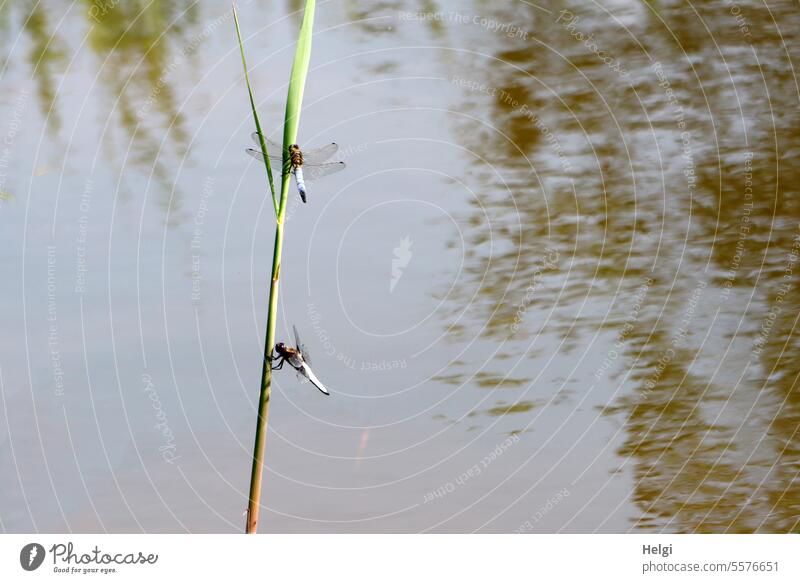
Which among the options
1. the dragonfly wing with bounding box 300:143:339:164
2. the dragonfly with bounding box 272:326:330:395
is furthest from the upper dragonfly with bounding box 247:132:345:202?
the dragonfly with bounding box 272:326:330:395

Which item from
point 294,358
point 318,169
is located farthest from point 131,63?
point 294,358

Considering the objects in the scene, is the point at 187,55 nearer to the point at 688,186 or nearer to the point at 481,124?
the point at 481,124

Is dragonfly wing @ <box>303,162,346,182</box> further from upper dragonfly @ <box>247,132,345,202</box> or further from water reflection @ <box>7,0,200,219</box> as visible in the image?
water reflection @ <box>7,0,200,219</box>

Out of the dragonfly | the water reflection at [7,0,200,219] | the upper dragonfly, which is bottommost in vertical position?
the dragonfly

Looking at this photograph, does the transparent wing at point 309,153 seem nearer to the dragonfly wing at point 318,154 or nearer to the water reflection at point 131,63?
the dragonfly wing at point 318,154

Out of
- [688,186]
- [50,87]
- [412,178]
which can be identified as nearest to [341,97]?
[412,178]

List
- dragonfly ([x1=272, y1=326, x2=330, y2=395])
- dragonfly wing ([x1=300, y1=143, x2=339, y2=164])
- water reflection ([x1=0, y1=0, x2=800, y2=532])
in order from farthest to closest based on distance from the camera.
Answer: water reflection ([x1=0, y1=0, x2=800, y2=532]) → dragonfly wing ([x1=300, y1=143, x2=339, y2=164]) → dragonfly ([x1=272, y1=326, x2=330, y2=395])

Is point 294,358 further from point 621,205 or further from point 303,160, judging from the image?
point 621,205
